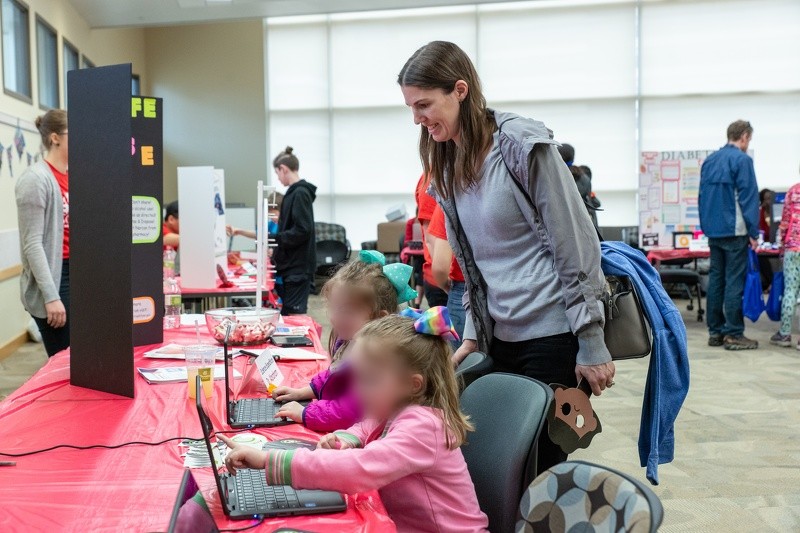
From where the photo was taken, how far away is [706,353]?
5746mm

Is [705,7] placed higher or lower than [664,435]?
higher

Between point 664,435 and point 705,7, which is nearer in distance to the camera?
point 664,435

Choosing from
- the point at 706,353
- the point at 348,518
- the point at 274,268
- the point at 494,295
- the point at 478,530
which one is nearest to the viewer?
the point at 348,518

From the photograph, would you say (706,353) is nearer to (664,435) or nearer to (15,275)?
(664,435)

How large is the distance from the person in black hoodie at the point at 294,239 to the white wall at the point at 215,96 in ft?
17.6

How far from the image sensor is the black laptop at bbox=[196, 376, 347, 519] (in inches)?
46.9

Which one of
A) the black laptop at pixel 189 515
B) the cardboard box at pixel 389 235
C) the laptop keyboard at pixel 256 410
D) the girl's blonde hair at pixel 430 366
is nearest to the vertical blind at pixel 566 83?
the cardboard box at pixel 389 235

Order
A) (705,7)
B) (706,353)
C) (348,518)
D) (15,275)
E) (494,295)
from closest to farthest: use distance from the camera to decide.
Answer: (348,518) → (494,295) → (706,353) → (15,275) → (705,7)

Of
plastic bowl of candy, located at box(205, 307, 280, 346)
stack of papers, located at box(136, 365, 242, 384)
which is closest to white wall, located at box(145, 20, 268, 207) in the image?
plastic bowl of candy, located at box(205, 307, 280, 346)

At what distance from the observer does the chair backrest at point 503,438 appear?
1.52 metres

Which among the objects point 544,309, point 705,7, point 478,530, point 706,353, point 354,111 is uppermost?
point 705,7

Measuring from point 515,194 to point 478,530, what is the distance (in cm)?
72

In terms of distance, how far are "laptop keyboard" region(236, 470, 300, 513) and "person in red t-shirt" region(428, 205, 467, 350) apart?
1.41 metres

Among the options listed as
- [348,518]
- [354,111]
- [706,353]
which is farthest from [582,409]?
[354,111]
